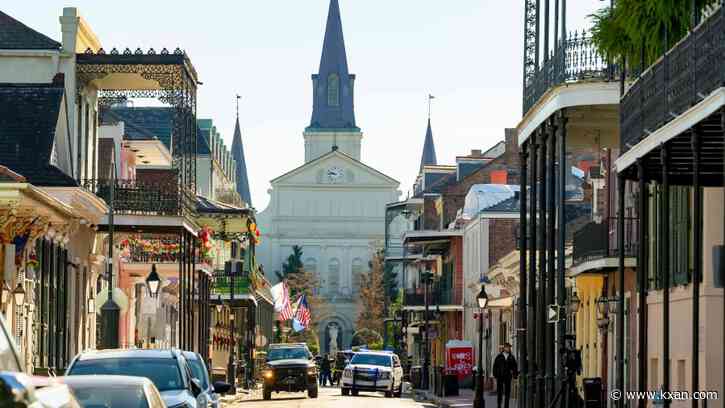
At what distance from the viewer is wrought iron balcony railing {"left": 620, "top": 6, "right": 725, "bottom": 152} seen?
17.8 metres

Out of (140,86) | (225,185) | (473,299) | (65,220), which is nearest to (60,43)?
(140,86)

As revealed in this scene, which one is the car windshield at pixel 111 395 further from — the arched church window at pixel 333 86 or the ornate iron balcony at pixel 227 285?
the arched church window at pixel 333 86

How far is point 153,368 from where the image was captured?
2106cm

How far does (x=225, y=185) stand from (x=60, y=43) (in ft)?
264

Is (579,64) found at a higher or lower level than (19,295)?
higher

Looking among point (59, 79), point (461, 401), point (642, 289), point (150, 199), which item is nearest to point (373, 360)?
point (461, 401)

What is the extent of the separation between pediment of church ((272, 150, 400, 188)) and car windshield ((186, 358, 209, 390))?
532ft

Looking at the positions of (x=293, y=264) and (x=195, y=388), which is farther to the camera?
(x=293, y=264)

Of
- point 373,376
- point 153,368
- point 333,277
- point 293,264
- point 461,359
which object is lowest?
point 373,376

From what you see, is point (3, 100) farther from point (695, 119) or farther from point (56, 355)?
point (695, 119)

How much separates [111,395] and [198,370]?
29.5ft

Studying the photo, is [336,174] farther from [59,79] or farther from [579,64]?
[579,64]

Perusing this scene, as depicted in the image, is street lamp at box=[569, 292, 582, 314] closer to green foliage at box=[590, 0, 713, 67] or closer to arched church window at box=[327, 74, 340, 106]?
Answer: green foliage at box=[590, 0, 713, 67]

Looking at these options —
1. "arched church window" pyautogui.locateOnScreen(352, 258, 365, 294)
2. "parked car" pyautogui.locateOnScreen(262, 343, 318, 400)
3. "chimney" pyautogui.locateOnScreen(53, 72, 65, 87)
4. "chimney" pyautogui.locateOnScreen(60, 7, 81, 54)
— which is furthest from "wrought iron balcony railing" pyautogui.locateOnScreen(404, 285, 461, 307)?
"arched church window" pyautogui.locateOnScreen(352, 258, 365, 294)
